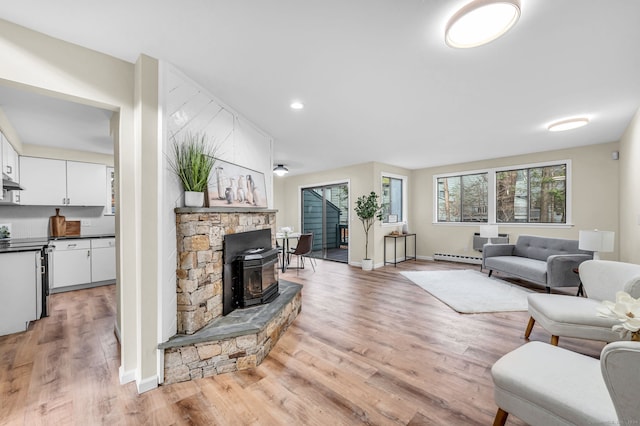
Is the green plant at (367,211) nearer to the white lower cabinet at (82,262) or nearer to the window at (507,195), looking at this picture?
the window at (507,195)

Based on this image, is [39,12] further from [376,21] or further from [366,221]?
[366,221]

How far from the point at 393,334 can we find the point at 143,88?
3129 millimetres

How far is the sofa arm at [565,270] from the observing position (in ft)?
11.9

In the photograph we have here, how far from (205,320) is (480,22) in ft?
9.57

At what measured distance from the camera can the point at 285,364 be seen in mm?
2150

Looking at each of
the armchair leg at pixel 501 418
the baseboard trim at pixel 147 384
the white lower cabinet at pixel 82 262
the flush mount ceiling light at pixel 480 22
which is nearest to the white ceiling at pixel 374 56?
the flush mount ceiling light at pixel 480 22

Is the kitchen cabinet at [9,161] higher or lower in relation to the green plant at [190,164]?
higher

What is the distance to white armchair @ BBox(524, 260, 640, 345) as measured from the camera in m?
2.00

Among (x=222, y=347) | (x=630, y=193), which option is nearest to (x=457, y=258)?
(x=630, y=193)

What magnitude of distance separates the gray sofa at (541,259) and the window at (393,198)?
2252 mm

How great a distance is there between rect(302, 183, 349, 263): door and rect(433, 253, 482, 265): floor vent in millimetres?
2403

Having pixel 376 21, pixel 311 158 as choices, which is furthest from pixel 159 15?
pixel 311 158

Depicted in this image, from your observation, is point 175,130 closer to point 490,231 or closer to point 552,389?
point 552,389

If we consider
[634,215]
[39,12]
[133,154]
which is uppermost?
[39,12]
